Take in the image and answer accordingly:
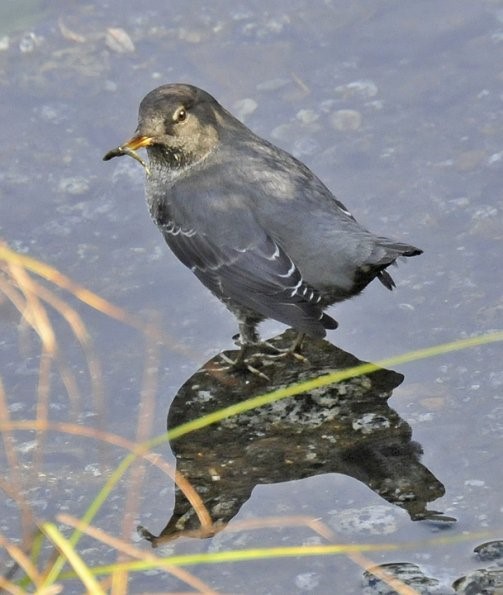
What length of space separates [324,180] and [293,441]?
2.03 m

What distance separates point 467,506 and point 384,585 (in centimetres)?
58

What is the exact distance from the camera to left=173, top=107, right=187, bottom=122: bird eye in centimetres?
563

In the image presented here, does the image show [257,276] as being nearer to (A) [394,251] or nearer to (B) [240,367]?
(B) [240,367]

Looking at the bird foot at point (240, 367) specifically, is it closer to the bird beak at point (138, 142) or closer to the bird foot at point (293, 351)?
the bird foot at point (293, 351)

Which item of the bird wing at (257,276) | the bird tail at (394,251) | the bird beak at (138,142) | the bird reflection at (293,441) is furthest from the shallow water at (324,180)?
the bird beak at (138,142)

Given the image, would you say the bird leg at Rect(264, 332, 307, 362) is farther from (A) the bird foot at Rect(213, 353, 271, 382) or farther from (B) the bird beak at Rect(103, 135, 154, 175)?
(B) the bird beak at Rect(103, 135, 154, 175)

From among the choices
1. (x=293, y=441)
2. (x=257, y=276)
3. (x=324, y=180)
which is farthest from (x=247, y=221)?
(x=324, y=180)

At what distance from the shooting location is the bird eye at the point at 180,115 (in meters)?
→ 5.63

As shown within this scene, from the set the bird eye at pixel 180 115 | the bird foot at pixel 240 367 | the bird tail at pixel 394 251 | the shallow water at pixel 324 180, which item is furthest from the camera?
the bird eye at pixel 180 115

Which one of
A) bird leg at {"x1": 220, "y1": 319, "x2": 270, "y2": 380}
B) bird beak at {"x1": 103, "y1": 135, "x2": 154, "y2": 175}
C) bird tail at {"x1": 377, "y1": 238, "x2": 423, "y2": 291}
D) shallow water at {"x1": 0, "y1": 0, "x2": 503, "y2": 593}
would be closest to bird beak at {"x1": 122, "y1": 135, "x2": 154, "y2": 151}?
bird beak at {"x1": 103, "y1": 135, "x2": 154, "y2": 175}

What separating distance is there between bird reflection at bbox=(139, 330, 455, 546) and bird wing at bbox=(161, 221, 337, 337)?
0.33 m

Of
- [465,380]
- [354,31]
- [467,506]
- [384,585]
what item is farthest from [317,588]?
[354,31]

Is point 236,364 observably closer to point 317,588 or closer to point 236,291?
point 236,291

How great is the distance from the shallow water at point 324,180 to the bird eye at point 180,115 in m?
0.82
